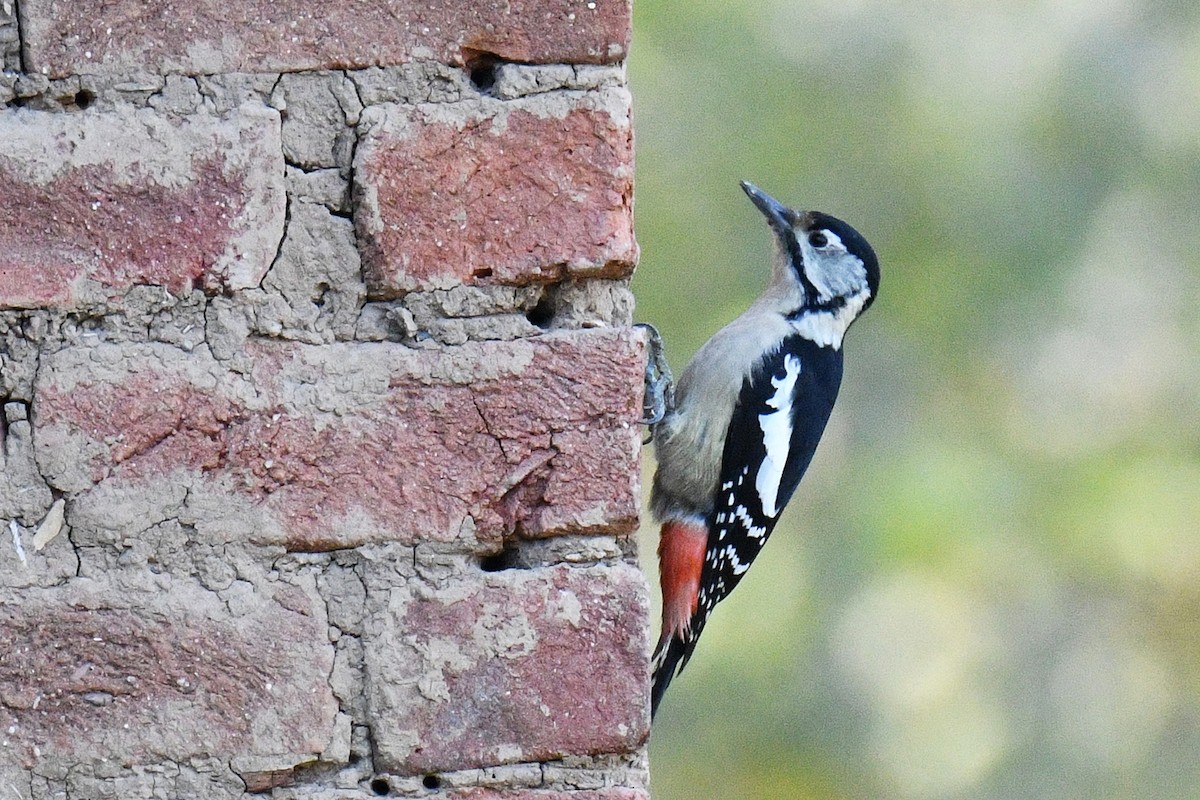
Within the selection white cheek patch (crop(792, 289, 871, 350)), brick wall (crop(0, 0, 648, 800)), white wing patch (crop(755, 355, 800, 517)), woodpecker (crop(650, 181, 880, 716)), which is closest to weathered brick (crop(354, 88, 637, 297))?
brick wall (crop(0, 0, 648, 800))

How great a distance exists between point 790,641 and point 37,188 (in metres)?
4.74

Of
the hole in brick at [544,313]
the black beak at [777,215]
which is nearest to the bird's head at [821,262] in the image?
the black beak at [777,215]

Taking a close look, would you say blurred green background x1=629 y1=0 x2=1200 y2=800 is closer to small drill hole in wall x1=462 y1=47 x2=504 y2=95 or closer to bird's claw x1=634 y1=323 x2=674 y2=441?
bird's claw x1=634 y1=323 x2=674 y2=441

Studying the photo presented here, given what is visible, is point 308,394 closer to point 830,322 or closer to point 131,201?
point 131,201

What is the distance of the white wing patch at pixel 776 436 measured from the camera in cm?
288

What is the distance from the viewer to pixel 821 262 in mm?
3244

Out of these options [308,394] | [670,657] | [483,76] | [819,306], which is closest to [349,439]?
[308,394]

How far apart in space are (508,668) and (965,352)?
5.10m

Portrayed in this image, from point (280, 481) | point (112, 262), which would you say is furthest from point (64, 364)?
point (280, 481)

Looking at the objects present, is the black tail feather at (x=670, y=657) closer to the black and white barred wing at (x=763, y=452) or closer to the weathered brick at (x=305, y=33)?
the black and white barred wing at (x=763, y=452)

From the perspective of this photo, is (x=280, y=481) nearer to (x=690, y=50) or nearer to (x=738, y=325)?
(x=738, y=325)

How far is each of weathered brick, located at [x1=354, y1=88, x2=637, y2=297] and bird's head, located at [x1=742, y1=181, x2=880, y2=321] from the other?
6.49 feet

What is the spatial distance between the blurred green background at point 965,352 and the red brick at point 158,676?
4.49 meters

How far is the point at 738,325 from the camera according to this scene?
10.2 ft
